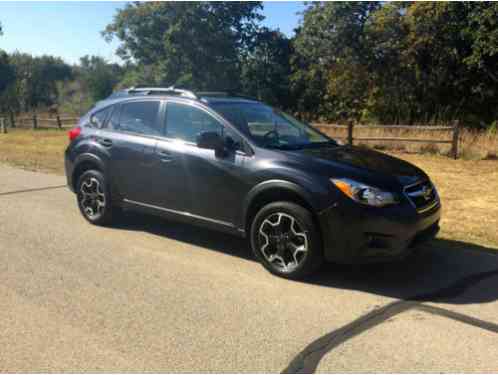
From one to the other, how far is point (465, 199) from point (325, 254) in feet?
16.4

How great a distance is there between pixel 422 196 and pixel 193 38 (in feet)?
93.1

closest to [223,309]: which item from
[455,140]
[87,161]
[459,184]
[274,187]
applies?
[274,187]

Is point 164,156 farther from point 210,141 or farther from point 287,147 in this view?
point 287,147

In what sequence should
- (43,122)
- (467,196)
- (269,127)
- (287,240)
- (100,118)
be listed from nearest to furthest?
(287,240)
(269,127)
(100,118)
(467,196)
(43,122)

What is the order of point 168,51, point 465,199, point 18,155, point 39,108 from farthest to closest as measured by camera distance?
1. point 39,108
2. point 168,51
3. point 18,155
4. point 465,199

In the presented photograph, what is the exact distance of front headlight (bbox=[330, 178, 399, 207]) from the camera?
14.4ft

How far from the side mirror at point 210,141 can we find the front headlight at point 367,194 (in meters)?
1.31

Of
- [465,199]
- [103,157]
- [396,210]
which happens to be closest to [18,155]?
[103,157]

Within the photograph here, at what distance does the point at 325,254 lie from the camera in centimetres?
454

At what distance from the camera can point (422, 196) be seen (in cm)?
479

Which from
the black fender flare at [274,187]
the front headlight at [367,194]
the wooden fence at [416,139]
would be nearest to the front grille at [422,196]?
the front headlight at [367,194]

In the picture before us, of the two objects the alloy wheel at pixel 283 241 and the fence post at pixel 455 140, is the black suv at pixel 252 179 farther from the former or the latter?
the fence post at pixel 455 140

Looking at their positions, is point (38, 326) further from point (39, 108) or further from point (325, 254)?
point (39, 108)

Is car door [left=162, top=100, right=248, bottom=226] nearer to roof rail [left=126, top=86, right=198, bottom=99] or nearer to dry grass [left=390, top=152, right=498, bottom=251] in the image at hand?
roof rail [left=126, top=86, right=198, bottom=99]
